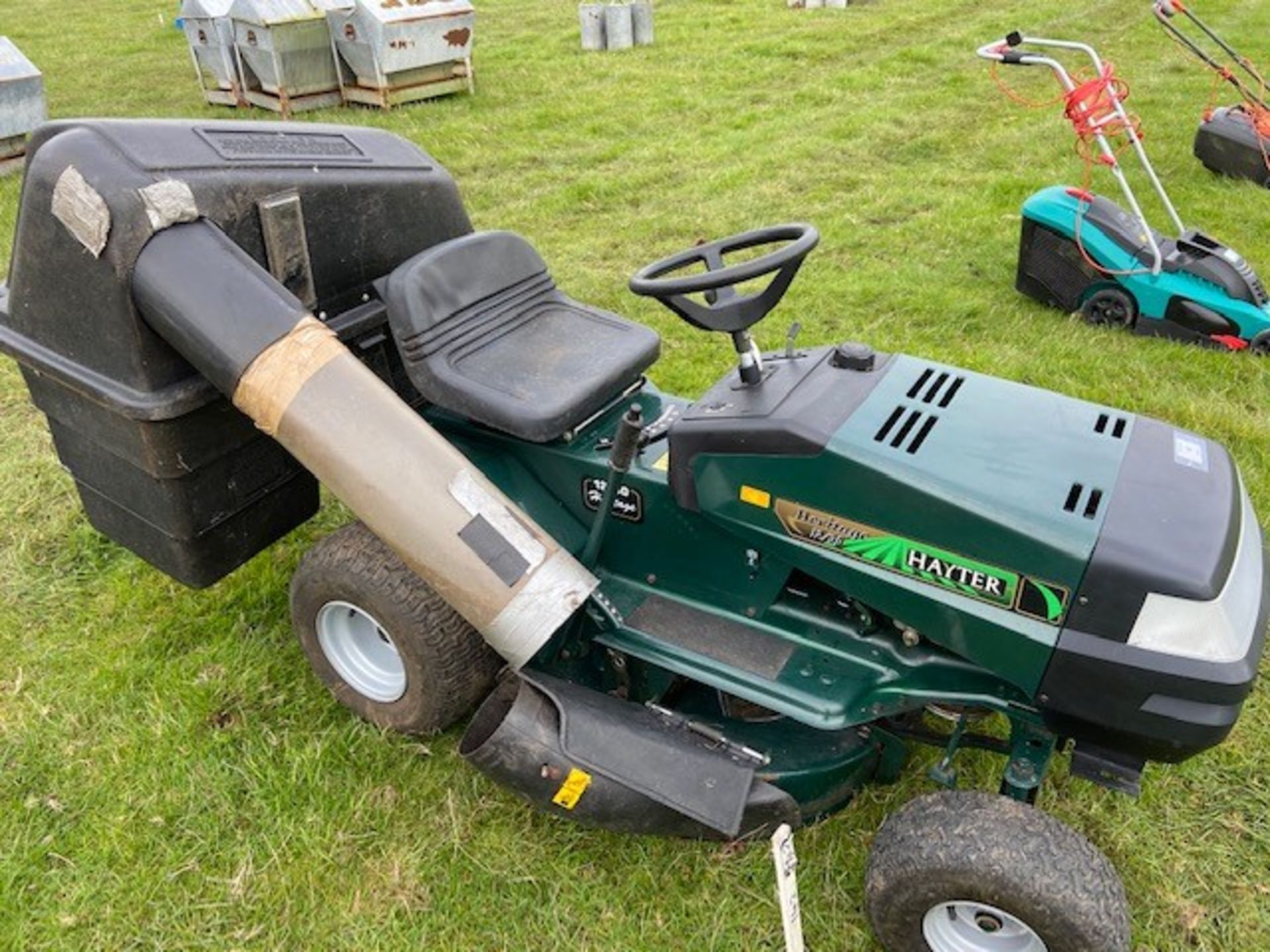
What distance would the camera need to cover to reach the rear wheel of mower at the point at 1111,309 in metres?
4.66

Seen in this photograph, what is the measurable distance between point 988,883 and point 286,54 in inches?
324

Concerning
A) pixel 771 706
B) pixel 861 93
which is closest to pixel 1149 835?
pixel 771 706

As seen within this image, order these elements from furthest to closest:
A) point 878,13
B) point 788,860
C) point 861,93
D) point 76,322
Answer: point 878,13 → point 861,93 → point 76,322 → point 788,860

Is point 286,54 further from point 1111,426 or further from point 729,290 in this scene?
point 1111,426

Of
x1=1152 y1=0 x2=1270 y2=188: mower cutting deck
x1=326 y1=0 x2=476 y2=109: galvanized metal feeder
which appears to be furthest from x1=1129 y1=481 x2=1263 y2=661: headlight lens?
x1=326 y1=0 x2=476 y2=109: galvanized metal feeder

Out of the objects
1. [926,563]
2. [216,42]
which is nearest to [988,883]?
[926,563]

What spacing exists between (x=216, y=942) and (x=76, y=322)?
1393mm

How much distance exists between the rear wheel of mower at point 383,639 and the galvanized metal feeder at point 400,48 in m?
6.67

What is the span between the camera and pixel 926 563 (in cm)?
201

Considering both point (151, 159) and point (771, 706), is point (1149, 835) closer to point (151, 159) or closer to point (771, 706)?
point (771, 706)

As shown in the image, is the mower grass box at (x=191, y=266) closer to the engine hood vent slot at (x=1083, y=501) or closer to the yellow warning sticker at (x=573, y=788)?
the yellow warning sticker at (x=573, y=788)

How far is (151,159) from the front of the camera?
227 cm

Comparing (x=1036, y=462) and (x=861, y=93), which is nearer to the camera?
(x=1036, y=462)

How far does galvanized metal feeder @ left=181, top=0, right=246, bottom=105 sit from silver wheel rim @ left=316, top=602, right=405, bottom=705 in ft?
24.0
